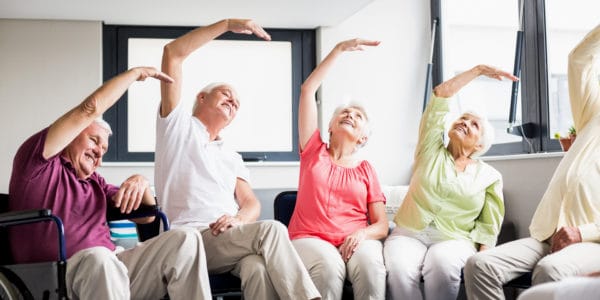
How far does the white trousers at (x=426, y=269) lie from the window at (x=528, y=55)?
1.37 meters

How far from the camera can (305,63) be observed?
20.1 feet

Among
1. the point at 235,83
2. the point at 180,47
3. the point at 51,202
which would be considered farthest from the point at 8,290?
the point at 235,83

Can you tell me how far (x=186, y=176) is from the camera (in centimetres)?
339

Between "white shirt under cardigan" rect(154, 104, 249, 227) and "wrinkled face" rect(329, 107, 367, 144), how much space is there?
0.62 metres

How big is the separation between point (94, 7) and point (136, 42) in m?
0.60

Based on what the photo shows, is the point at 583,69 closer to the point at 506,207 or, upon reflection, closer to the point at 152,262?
the point at 506,207

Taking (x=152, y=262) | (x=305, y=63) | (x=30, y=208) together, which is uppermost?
(x=305, y=63)

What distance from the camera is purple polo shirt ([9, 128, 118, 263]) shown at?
278cm

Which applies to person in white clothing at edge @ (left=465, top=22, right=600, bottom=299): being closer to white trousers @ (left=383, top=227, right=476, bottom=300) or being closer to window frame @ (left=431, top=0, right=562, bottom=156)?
white trousers @ (left=383, top=227, right=476, bottom=300)

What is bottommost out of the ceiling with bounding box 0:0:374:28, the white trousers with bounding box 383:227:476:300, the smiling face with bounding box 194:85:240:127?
the white trousers with bounding box 383:227:476:300

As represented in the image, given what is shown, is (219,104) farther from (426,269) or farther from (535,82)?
(535,82)

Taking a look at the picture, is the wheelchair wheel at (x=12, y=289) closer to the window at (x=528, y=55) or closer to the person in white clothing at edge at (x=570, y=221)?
the person in white clothing at edge at (x=570, y=221)

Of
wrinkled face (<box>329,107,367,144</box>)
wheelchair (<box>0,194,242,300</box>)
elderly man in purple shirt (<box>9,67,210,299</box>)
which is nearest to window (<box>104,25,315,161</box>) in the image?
wrinkled face (<box>329,107,367,144</box>)

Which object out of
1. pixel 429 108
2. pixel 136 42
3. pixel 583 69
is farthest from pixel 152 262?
pixel 136 42
